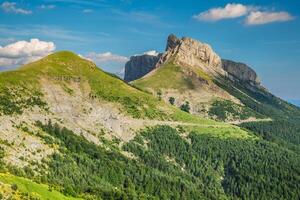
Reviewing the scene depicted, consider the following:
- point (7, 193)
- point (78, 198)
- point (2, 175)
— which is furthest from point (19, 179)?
point (78, 198)

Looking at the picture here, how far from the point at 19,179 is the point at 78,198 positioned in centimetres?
3203

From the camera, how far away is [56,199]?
563ft

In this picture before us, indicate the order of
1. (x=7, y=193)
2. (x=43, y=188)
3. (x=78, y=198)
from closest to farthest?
(x=7, y=193)
(x=43, y=188)
(x=78, y=198)

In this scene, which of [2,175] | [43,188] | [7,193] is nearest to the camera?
[7,193]

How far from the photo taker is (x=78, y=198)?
630 feet

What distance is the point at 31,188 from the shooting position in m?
165

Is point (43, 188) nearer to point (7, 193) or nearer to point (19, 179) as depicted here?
point (19, 179)

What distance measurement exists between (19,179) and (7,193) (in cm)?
1935

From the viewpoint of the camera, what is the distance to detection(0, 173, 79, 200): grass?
159 m

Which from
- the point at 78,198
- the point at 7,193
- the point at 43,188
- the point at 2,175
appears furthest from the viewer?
the point at 78,198

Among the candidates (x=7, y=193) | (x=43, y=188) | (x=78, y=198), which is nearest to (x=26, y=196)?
(x=7, y=193)

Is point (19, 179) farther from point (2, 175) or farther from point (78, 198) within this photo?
point (78, 198)

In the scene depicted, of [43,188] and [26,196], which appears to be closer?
[26,196]

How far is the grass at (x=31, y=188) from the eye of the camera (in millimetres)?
158625
